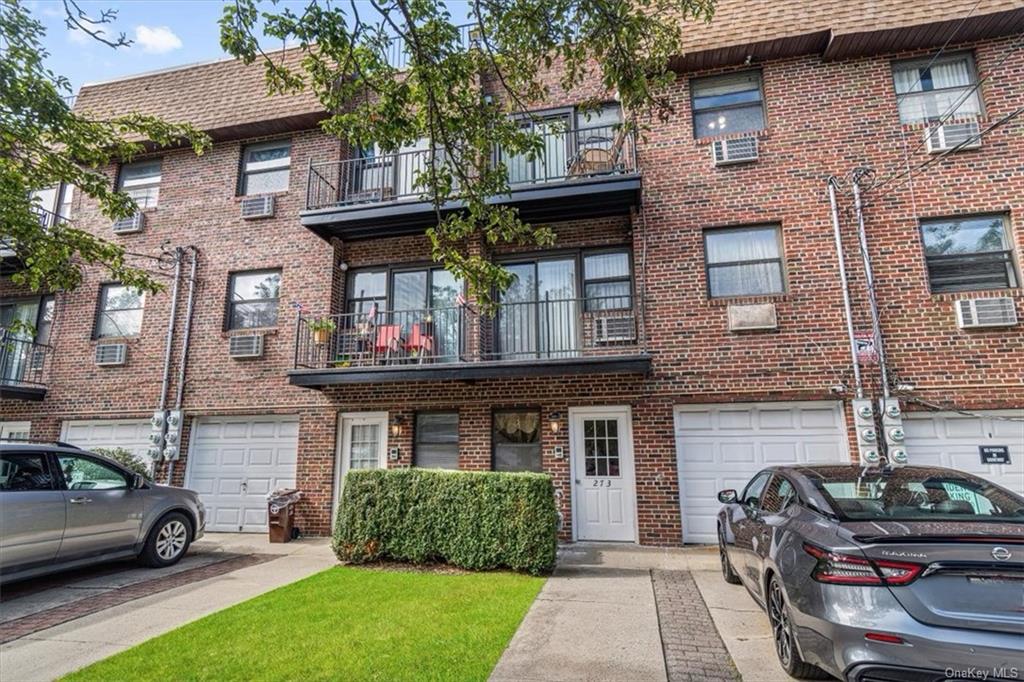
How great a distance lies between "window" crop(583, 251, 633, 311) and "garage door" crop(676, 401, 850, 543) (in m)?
2.25

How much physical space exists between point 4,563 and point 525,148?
691 cm

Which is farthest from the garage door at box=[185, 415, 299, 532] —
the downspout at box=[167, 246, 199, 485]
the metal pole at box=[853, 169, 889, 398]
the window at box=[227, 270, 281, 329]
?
the metal pole at box=[853, 169, 889, 398]

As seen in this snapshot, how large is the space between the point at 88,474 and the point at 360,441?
4087mm

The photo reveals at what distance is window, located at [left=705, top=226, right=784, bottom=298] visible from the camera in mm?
8609

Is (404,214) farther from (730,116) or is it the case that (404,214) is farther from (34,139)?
(730,116)

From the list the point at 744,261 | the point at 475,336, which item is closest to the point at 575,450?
the point at 475,336

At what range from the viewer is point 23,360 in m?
11.2

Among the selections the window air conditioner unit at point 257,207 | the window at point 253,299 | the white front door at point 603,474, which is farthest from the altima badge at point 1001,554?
the window air conditioner unit at point 257,207

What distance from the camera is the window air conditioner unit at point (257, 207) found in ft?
35.2

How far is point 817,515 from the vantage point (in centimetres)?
355

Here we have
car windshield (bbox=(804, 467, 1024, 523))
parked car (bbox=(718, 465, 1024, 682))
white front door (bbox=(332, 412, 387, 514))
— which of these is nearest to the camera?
parked car (bbox=(718, 465, 1024, 682))

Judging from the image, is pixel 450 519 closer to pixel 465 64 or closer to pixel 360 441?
pixel 360 441

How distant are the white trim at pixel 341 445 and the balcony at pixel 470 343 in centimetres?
82

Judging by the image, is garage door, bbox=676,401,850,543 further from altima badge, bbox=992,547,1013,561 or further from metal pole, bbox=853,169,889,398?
altima badge, bbox=992,547,1013,561
